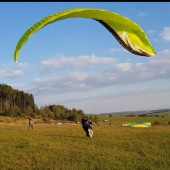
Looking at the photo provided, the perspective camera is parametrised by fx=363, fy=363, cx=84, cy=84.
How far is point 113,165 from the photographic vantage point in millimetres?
13469

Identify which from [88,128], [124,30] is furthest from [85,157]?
[124,30]

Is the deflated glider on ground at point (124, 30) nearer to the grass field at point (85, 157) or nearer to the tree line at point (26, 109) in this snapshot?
the grass field at point (85, 157)

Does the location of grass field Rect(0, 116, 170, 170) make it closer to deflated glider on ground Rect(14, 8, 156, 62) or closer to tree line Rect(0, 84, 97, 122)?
deflated glider on ground Rect(14, 8, 156, 62)

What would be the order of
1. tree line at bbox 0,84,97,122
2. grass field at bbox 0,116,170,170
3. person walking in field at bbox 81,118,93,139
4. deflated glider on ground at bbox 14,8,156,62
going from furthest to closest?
1. tree line at bbox 0,84,97,122
2. person walking in field at bbox 81,118,93,139
3. grass field at bbox 0,116,170,170
4. deflated glider on ground at bbox 14,8,156,62

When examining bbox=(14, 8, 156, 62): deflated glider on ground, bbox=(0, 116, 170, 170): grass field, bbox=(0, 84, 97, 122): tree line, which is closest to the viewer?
bbox=(14, 8, 156, 62): deflated glider on ground

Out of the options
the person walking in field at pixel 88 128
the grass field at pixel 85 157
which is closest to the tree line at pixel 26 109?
the person walking in field at pixel 88 128

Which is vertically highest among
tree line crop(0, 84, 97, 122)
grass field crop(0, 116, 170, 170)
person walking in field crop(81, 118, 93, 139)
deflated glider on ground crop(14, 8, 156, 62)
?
tree line crop(0, 84, 97, 122)

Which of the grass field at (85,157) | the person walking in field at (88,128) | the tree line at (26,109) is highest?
the tree line at (26,109)

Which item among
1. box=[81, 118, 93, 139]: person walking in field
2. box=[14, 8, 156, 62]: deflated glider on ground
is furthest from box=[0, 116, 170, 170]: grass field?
box=[14, 8, 156, 62]: deflated glider on ground

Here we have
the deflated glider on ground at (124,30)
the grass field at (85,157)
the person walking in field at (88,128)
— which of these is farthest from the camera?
the person walking in field at (88,128)

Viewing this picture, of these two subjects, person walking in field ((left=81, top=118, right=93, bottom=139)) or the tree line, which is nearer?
person walking in field ((left=81, top=118, right=93, bottom=139))

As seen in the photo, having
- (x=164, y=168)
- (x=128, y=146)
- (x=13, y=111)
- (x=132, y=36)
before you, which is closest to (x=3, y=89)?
(x=13, y=111)

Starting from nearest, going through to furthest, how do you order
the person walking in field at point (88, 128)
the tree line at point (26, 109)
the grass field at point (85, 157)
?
the grass field at point (85, 157), the person walking in field at point (88, 128), the tree line at point (26, 109)

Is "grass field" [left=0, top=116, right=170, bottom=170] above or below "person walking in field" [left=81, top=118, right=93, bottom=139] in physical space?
below
